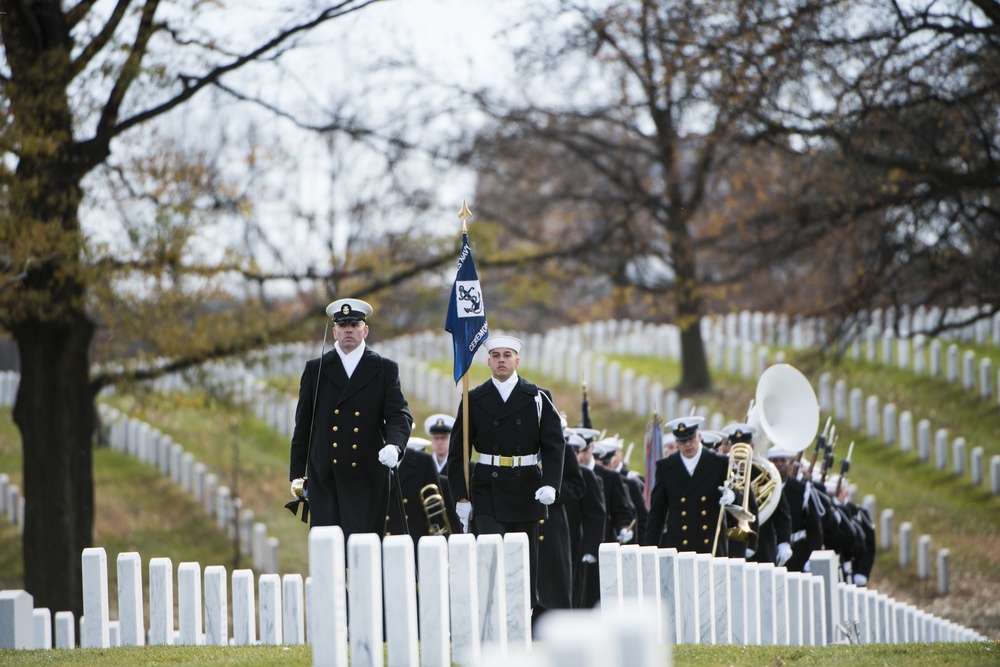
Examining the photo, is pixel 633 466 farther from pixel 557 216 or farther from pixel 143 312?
pixel 143 312

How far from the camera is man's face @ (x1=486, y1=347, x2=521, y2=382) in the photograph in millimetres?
9273

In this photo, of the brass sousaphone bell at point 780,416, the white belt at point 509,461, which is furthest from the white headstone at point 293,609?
the brass sousaphone bell at point 780,416

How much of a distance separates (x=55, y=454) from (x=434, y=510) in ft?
18.3

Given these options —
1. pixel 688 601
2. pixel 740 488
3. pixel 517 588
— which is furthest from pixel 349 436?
pixel 740 488

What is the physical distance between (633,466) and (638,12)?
8.04m

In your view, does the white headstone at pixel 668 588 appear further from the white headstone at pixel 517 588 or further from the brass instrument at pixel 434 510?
the brass instrument at pixel 434 510

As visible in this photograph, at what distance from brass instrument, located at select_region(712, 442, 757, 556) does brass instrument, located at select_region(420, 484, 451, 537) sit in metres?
2.15

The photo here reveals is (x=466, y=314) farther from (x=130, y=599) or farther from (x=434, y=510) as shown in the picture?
(x=130, y=599)

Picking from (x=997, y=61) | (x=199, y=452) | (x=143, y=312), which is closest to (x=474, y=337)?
(x=143, y=312)

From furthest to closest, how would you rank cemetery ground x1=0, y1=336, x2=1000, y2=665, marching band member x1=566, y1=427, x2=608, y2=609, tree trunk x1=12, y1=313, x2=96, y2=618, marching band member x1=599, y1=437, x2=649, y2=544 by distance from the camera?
cemetery ground x1=0, y1=336, x2=1000, y2=665 → tree trunk x1=12, y1=313, x2=96, y2=618 → marching band member x1=599, y1=437, x2=649, y2=544 → marching band member x1=566, y1=427, x2=608, y2=609

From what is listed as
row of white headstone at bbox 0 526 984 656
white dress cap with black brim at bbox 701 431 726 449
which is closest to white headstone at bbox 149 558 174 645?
row of white headstone at bbox 0 526 984 656

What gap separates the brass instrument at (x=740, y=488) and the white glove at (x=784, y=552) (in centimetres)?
81

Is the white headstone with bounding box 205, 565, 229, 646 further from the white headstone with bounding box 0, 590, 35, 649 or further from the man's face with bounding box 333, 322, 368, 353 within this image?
Result: the man's face with bounding box 333, 322, 368, 353

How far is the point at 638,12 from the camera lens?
79.3ft
